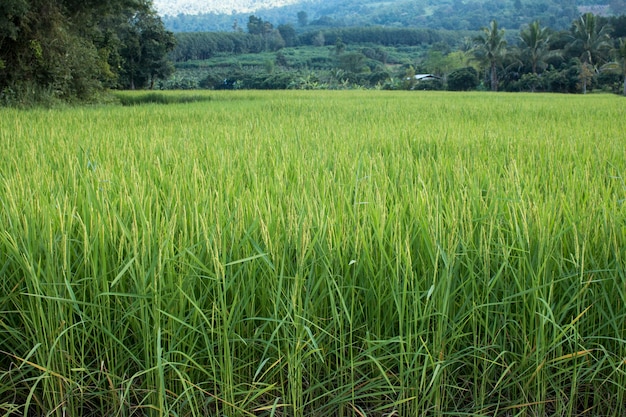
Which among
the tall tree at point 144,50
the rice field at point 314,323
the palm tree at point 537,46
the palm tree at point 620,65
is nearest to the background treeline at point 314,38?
the tall tree at point 144,50

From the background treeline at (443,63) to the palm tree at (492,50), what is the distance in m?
0.08

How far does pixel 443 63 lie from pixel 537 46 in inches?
742

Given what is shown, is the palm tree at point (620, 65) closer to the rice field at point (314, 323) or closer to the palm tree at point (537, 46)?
the palm tree at point (537, 46)

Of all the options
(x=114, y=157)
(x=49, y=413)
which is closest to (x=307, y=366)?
(x=49, y=413)

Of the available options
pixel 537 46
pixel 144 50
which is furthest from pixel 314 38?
pixel 144 50

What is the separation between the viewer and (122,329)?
1.25 meters

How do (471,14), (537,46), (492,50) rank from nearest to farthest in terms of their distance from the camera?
(537,46) < (492,50) < (471,14)

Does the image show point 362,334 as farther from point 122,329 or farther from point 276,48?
point 276,48

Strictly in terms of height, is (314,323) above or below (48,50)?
below

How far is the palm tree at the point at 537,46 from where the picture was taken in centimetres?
4122

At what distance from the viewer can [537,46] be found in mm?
42000

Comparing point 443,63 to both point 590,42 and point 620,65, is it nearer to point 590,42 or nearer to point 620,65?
point 590,42

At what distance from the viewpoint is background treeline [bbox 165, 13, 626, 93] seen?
37675mm

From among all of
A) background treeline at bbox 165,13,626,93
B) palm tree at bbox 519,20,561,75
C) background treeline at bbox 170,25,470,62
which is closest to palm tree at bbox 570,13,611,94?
background treeline at bbox 165,13,626,93
